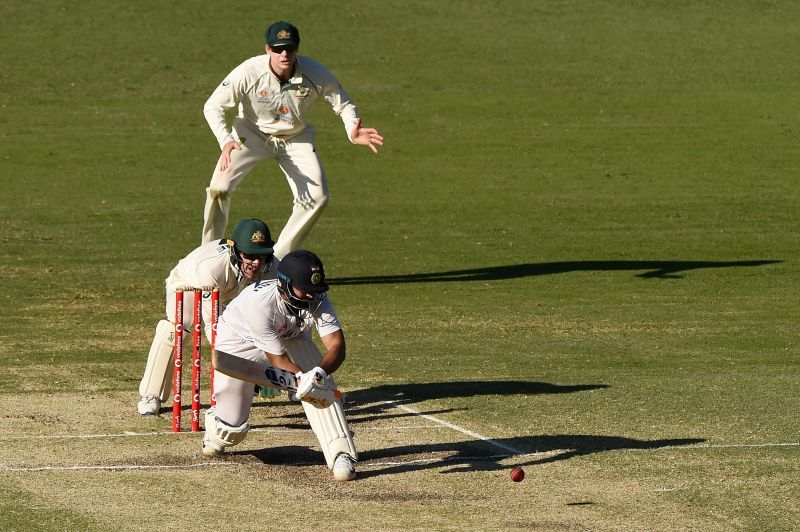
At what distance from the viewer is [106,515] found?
8.84m

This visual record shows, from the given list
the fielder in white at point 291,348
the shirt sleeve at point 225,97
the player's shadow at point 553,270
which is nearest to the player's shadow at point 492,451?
the fielder in white at point 291,348

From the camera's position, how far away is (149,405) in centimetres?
1153

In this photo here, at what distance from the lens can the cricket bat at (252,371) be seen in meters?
9.88

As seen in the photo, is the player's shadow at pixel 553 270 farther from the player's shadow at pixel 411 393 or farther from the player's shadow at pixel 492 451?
the player's shadow at pixel 492 451

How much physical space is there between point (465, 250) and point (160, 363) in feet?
30.5

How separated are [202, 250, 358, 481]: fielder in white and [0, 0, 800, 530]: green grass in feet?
0.95

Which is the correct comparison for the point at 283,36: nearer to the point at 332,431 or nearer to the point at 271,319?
the point at 271,319

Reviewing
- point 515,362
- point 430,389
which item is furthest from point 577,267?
point 430,389

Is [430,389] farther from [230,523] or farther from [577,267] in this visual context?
[577,267]

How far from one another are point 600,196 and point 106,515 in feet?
55.5

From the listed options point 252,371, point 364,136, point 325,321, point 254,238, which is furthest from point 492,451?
point 364,136

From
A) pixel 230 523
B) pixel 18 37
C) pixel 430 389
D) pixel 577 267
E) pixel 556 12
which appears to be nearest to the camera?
pixel 230 523

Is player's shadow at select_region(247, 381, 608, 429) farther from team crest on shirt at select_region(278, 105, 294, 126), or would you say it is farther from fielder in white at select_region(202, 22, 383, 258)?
team crest on shirt at select_region(278, 105, 294, 126)

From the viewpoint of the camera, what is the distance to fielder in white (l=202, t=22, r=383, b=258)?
14742 mm
